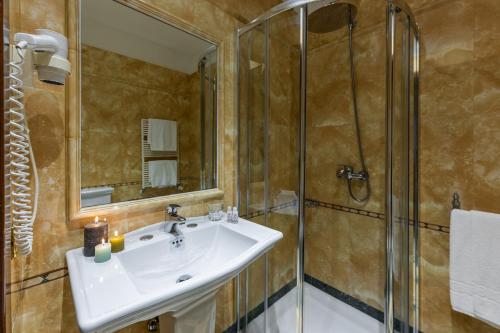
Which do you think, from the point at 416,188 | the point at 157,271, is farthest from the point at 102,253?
the point at 416,188

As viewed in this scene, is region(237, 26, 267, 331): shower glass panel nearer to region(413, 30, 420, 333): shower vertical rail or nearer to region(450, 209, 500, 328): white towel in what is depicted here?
region(413, 30, 420, 333): shower vertical rail

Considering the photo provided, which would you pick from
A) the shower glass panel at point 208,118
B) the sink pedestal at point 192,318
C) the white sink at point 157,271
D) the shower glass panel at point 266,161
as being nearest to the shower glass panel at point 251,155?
the shower glass panel at point 266,161

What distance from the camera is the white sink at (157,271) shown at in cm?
57

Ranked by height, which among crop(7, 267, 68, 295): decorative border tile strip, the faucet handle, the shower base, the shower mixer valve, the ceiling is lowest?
the shower base

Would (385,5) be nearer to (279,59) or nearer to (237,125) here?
(279,59)

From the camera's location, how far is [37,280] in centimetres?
82

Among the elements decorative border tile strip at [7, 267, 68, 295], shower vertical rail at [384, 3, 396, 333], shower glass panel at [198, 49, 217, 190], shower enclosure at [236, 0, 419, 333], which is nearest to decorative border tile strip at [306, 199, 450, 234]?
shower enclosure at [236, 0, 419, 333]

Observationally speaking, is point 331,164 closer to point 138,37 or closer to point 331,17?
point 331,17

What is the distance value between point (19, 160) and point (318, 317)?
1.94 m

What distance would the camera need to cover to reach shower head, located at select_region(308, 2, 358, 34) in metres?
1.28

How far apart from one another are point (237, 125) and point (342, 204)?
1027 millimetres

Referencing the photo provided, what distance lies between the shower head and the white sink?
4.07ft

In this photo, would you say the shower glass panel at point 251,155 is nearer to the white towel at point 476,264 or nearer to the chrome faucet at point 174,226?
the chrome faucet at point 174,226

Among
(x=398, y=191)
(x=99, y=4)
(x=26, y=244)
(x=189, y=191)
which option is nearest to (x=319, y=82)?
(x=398, y=191)
